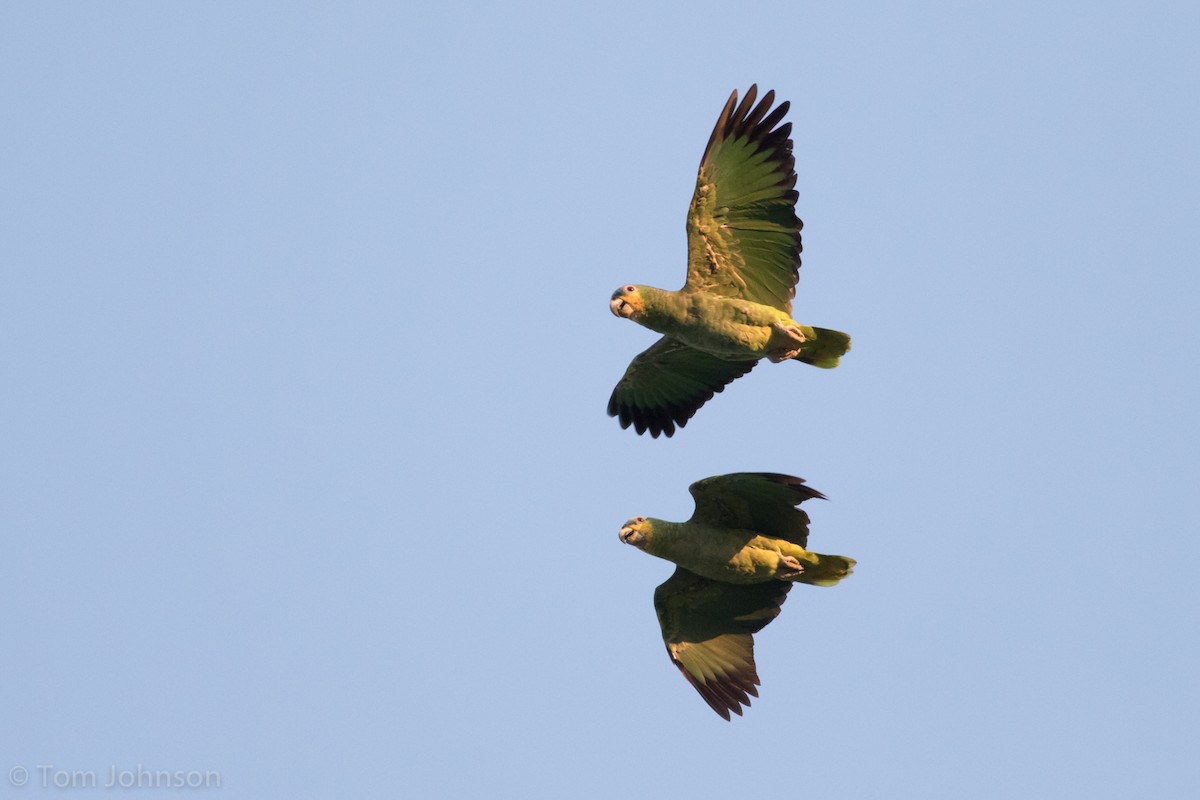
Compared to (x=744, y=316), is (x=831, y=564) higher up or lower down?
lower down

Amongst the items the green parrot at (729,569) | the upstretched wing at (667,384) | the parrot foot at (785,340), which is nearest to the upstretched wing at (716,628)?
the green parrot at (729,569)

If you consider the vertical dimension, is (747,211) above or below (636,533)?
above

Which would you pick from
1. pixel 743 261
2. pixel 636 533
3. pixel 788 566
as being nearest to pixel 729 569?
pixel 788 566

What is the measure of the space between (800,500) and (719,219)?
9.18ft

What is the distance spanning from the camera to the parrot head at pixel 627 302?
15.8 m

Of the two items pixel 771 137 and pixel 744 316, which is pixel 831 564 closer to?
pixel 744 316

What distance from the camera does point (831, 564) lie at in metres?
16.0

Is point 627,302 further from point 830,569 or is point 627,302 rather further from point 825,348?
point 830,569

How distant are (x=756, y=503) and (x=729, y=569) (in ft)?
2.23

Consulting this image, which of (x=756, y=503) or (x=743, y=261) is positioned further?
(x=743, y=261)

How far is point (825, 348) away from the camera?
632 inches

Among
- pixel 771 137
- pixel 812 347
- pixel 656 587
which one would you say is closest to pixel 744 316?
pixel 812 347

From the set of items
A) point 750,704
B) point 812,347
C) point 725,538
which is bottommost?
point 750,704

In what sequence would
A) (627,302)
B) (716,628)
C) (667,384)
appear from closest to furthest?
1. (627,302)
2. (716,628)
3. (667,384)
